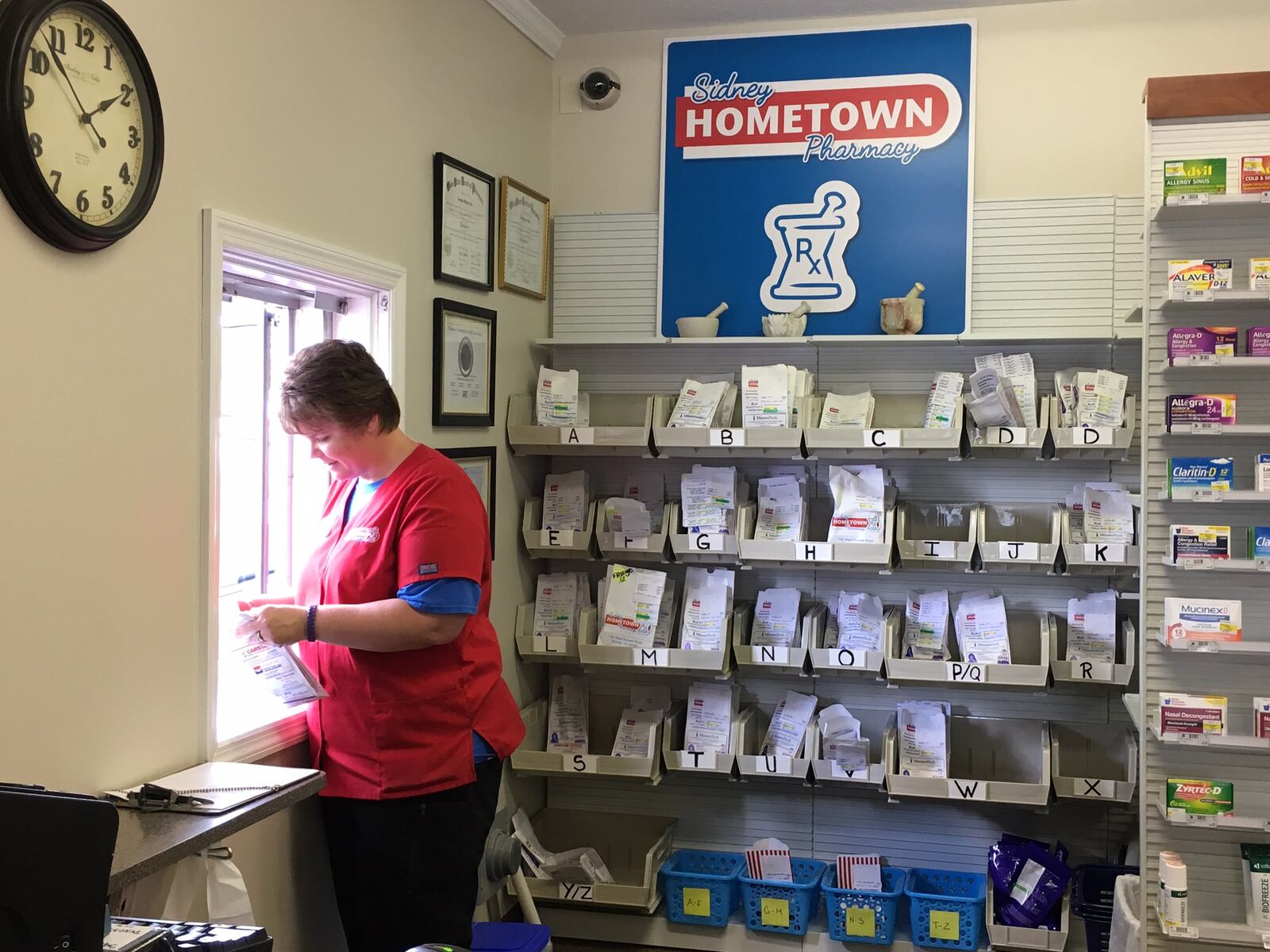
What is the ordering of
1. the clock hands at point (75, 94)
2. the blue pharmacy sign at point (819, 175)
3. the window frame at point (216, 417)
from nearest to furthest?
the clock hands at point (75, 94), the window frame at point (216, 417), the blue pharmacy sign at point (819, 175)

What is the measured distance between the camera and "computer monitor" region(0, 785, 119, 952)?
1.06 metres

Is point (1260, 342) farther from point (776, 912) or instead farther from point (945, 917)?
point (776, 912)

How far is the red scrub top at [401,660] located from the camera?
8.23 feet

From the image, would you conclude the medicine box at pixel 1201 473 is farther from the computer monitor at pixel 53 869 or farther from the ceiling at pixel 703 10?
the computer monitor at pixel 53 869

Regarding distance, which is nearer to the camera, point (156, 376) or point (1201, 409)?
point (156, 376)

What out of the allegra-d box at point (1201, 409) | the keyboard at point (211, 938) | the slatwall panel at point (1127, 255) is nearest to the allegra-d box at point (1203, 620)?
the allegra-d box at point (1201, 409)

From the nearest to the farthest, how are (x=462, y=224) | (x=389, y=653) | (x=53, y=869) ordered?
1. (x=53, y=869)
2. (x=389, y=653)
3. (x=462, y=224)

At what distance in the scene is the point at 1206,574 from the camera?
318 centimetres

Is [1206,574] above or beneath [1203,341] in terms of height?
beneath

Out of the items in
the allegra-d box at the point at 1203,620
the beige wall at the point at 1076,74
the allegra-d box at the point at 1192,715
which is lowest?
the allegra-d box at the point at 1192,715

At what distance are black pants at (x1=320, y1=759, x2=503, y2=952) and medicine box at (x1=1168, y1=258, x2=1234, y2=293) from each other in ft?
7.48

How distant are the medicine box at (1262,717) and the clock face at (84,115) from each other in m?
3.00

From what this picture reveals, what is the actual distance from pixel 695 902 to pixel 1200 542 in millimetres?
1996

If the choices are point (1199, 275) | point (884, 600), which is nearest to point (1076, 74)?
point (1199, 275)
